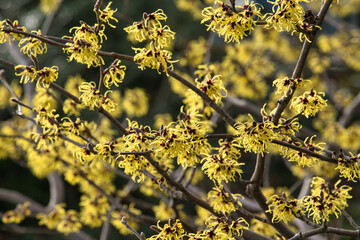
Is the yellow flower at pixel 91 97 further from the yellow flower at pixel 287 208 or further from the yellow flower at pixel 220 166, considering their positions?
the yellow flower at pixel 287 208

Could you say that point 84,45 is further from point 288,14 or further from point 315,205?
point 315,205

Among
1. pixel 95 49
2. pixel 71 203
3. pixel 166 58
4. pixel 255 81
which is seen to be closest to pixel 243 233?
pixel 166 58

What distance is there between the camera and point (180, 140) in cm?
133

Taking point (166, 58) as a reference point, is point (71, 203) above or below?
above

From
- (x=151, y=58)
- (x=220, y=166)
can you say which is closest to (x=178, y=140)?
(x=220, y=166)

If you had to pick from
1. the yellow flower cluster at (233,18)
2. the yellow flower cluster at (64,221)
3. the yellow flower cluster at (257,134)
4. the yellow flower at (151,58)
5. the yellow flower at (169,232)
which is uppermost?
the yellow flower cluster at (233,18)

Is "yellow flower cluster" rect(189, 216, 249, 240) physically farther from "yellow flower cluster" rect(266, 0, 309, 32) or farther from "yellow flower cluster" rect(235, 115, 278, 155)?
"yellow flower cluster" rect(266, 0, 309, 32)

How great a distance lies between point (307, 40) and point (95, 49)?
0.71m

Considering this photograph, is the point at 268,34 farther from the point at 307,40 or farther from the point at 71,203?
the point at 71,203

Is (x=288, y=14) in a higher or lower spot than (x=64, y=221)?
higher

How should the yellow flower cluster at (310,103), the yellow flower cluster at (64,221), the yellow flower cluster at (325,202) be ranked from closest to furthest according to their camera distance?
the yellow flower cluster at (310,103) → the yellow flower cluster at (325,202) → the yellow flower cluster at (64,221)

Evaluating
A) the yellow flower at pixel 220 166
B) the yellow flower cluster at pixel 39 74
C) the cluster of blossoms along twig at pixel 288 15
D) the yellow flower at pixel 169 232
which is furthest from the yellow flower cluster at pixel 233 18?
the yellow flower at pixel 169 232

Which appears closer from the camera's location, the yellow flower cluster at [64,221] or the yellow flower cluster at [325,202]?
the yellow flower cluster at [325,202]

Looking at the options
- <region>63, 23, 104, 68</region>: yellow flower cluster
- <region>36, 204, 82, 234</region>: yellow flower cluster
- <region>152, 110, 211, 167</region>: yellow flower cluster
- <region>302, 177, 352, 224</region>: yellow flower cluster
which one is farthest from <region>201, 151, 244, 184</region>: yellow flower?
<region>36, 204, 82, 234</region>: yellow flower cluster
